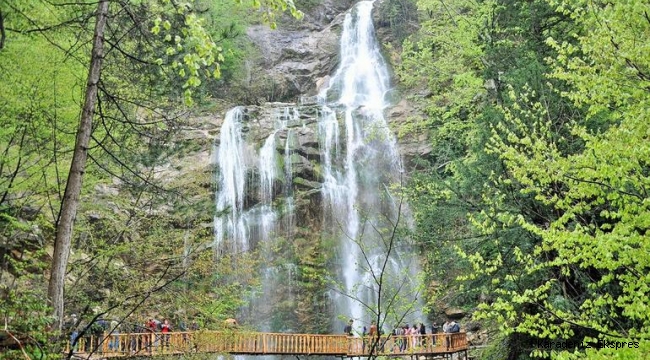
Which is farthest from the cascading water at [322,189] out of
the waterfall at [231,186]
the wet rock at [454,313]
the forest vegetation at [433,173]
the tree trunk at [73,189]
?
the tree trunk at [73,189]

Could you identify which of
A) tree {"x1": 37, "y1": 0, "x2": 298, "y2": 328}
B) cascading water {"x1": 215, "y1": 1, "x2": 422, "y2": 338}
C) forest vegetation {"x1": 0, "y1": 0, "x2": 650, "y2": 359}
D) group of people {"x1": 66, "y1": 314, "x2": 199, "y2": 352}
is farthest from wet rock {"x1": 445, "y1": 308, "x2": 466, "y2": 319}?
tree {"x1": 37, "y1": 0, "x2": 298, "y2": 328}

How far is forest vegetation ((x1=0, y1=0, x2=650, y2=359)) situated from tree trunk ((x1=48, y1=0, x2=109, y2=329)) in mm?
19

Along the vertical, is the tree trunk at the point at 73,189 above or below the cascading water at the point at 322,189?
below

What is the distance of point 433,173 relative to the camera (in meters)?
14.5

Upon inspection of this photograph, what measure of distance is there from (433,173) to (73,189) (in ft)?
34.6

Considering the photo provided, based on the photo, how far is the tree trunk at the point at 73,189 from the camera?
5.03 meters

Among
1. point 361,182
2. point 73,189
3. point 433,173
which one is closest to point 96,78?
point 73,189

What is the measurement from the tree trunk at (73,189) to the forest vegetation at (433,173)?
19 mm

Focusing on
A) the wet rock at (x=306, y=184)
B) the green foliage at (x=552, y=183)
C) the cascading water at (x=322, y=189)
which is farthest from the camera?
the wet rock at (x=306, y=184)

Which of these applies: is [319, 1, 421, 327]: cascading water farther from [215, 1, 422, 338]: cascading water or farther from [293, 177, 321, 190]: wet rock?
[293, 177, 321, 190]: wet rock

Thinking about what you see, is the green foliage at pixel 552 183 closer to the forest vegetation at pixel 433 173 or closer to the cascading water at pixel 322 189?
the forest vegetation at pixel 433 173

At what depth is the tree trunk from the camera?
16.5ft

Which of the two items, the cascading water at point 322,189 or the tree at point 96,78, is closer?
the tree at point 96,78

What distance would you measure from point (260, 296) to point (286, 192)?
4812 mm
